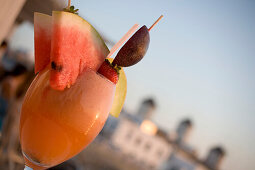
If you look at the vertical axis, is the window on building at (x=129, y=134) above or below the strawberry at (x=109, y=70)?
below

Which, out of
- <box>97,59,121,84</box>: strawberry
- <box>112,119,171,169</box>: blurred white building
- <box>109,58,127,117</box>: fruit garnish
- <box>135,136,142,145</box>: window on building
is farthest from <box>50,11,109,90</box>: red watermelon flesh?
<box>135,136,142,145</box>: window on building

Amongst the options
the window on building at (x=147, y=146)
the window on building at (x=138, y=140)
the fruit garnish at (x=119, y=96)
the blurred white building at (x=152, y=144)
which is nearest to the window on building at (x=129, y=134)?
the blurred white building at (x=152, y=144)

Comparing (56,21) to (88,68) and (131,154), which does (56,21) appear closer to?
(88,68)

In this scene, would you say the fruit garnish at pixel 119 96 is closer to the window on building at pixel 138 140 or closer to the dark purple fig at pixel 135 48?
the dark purple fig at pixel 135 48

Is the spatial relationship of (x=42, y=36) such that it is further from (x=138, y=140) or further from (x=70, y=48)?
(x=138, y=140)

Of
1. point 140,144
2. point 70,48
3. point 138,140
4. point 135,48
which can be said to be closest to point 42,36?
point 70,48

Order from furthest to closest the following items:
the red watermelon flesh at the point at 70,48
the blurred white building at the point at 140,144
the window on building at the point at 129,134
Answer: the window on building at the point at 129,134, the blurred white building at the point at 140,144, the red watermelon flesh at the point at 70,48

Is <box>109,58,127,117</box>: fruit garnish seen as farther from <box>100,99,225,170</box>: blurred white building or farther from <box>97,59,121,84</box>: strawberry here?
<box>100,99,225,170</box>: blurred white building
